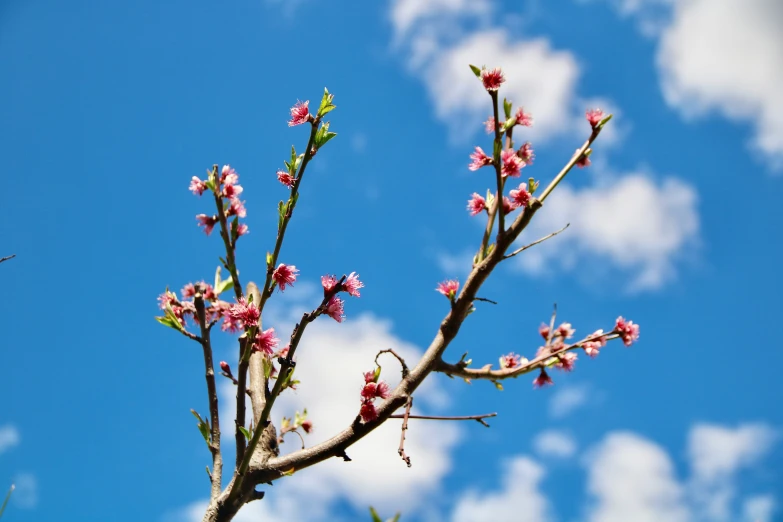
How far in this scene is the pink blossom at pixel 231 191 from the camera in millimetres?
3482

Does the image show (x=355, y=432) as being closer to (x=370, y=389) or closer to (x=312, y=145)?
(x=370, y=389)

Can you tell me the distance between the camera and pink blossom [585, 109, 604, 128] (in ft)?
11.1

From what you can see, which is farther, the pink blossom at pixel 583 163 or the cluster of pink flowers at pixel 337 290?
the pink blossom at pixel 583 163

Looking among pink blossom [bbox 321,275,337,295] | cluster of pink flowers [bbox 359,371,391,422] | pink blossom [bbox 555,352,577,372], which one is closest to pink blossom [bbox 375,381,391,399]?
cluster of pink flowers [bbox 359,371,391,422]

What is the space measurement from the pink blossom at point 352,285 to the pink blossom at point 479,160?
1120mm

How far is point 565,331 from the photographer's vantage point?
13.3 ft

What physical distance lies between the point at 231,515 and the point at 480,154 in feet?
7.83

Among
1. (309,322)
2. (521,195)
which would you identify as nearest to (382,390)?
(309,322)

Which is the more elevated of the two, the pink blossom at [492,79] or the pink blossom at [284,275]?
the pink blossom at [492,79]

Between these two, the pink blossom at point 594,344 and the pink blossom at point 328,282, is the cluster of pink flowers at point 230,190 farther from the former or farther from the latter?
the pink blossom at point 594,344

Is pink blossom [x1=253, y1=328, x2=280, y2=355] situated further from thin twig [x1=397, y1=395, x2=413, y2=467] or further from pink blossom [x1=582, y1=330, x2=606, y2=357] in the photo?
pink blossom [x1=582, y1=330, x2=606, y2=357]

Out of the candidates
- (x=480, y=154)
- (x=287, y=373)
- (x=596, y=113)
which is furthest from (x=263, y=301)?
(x=596, y=113)

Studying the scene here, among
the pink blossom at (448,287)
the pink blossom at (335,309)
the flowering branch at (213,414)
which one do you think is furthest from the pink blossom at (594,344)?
the flowering branch at (213,414)

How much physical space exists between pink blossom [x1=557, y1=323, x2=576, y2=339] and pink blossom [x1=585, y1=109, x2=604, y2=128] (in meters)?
1.41
